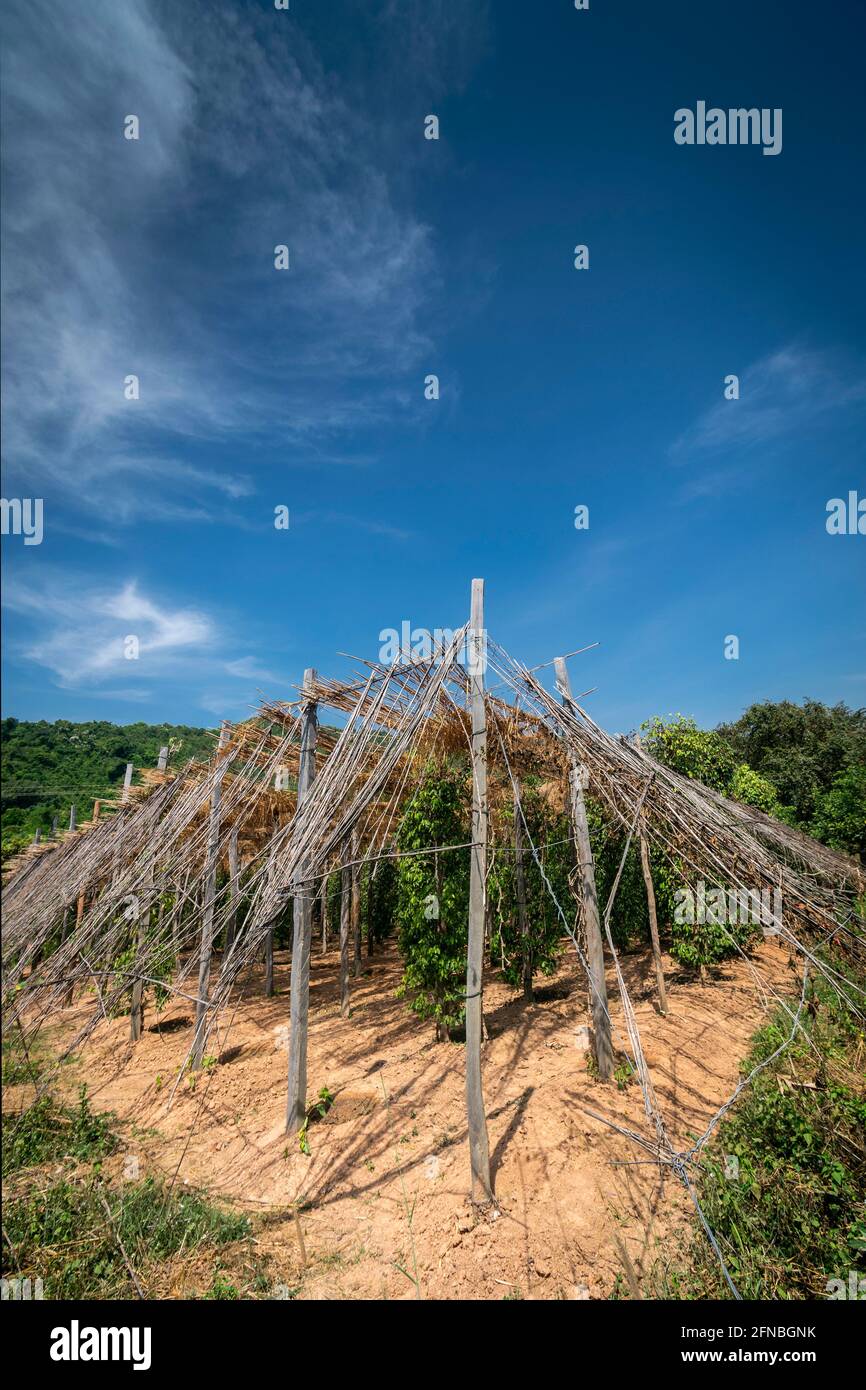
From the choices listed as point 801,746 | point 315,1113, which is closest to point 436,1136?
point 315,1113

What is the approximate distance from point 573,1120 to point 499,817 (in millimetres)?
4710

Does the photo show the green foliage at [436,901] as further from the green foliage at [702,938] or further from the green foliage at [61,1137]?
the green foliage at [702,938]

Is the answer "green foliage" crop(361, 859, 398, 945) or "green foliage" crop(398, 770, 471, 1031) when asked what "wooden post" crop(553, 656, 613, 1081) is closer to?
"green foliage" crop(398, 770, 471, 1031)

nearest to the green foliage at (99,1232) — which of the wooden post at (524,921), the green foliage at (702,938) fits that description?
the wooden post at (524,921)

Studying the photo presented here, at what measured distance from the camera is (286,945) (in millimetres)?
19344

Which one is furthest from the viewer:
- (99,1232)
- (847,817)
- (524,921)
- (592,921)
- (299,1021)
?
(847,817)

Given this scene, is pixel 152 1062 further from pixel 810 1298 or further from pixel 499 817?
pixel 810 1298

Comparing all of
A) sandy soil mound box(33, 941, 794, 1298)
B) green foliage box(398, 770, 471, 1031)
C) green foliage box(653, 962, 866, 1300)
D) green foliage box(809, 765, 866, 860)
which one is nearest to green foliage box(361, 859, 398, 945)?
sandy soil mound box(33, 941, 794, 1298)

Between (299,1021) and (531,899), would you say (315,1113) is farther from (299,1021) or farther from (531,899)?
(531,899)

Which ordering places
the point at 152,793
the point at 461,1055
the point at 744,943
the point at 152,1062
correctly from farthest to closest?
the point at 744,943 → the point at 152,793 → the point at 152,1062 → the point at 461,1055

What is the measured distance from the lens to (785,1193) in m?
3.93

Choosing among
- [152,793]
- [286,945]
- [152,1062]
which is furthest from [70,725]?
[286,945]

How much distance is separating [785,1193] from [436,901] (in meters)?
4.47

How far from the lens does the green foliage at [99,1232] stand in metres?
3.65
